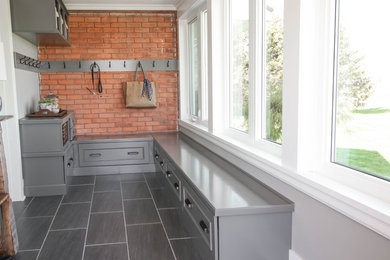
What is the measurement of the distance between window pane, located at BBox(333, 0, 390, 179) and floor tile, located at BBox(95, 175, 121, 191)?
3.38 meters

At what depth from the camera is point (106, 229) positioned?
11.2 feet

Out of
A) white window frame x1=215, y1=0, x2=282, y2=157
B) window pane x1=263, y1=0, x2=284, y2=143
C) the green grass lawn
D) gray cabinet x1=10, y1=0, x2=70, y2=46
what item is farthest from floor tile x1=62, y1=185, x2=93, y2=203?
the green grass lawn

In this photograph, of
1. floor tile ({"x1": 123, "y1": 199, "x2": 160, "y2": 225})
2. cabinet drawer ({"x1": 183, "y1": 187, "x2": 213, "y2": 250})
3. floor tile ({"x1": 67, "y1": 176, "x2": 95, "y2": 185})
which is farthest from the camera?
floor tile ({"x1": 67, "y1": 176, "x2": 95, "y2": 185})

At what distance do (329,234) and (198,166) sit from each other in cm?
165

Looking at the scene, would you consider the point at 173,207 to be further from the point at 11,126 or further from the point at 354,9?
the point at 354,9

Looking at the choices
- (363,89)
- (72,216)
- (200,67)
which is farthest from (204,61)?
(363,89)

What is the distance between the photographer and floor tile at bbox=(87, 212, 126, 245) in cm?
318

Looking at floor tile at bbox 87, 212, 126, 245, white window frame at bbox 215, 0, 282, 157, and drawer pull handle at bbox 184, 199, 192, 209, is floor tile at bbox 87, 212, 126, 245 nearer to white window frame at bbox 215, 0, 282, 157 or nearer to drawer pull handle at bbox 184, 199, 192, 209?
drawer pull handle at bbox 184, 199, 192, 209

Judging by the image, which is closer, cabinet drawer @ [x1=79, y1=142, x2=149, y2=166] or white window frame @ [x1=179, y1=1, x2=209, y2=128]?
white window frame @ [x1=179, y1=1, x2=209, y2=128]

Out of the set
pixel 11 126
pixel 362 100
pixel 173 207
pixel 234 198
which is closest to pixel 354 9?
pixel 362 100

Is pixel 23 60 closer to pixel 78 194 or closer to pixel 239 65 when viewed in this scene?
pixel 78 194

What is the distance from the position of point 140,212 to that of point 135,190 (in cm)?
85

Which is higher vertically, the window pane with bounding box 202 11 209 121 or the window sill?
the window pane with bounding box 202 11 209 121

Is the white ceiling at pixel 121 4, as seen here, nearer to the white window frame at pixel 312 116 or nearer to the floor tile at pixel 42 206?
the floor tile at pixel 42 206
